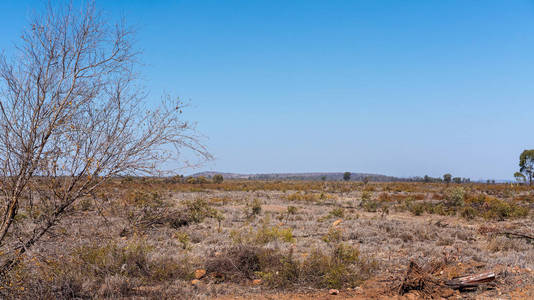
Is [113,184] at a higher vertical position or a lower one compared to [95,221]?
higher

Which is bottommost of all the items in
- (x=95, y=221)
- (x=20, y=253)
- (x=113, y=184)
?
(x=20, y=253)

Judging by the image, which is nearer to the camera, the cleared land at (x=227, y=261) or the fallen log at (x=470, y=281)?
the cleared land at (x=227, y=261)

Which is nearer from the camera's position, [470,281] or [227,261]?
[470,281]

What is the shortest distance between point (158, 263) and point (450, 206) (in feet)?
54.4

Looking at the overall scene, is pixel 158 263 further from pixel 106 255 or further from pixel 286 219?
pixel 286 219

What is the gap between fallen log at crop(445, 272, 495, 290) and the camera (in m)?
6.54

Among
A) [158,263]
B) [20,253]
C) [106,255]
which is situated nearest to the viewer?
[20,253]

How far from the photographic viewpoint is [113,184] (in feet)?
17.9

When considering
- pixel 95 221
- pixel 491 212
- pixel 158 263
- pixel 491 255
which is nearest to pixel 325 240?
pixel 491 255

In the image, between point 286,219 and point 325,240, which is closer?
point 325,240

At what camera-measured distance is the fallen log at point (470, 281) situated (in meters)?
6.54

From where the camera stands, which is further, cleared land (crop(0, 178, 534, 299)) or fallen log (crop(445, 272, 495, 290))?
fallen log (crop(445, 272, 495, 290))

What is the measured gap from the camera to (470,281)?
6.59 metres

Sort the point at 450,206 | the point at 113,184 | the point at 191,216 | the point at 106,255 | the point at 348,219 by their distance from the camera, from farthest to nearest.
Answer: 1. the point at 450,206
2. the point at 348,219
3. the point at 191,216
4. the point at 106,255
5. the point at 113,184
